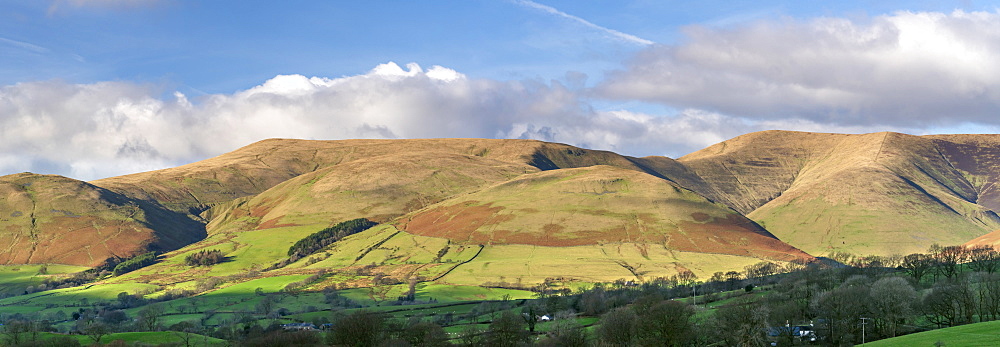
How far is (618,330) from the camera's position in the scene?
137500mm

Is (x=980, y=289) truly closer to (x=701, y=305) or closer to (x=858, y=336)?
(x=858, y=336)

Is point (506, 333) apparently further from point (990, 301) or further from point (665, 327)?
point (990, 301)

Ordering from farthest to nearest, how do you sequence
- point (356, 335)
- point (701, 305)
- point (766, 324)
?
point (701, 305)
point (356, 335)
point (766, 324)

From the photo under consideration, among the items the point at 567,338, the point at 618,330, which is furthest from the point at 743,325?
the point at 567,338

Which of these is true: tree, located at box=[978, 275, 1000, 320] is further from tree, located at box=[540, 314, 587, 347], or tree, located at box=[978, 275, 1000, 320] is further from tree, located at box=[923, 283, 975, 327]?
tree, located at box=[540, 314, 587, 347]

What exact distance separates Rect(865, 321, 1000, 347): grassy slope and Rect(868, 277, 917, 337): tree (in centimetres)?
3438

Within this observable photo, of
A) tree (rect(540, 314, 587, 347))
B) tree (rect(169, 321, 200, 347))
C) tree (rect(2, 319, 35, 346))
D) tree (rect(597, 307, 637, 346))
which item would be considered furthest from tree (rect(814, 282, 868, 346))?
tree (rect(2, 319, 35, 346))

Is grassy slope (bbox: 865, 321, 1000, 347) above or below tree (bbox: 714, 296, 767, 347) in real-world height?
above

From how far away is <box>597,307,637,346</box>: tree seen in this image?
445 feet

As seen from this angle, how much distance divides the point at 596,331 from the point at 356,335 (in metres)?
45.8

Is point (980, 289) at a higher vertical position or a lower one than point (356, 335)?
higher

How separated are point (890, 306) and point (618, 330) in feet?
147

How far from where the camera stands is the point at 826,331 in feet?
429

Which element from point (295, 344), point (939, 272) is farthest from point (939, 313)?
point (295, 344)
